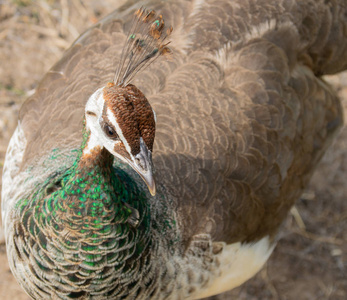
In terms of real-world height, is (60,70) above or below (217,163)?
above

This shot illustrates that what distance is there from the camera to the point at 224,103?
2.82m

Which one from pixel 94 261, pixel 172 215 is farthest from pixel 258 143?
pixel 94 261

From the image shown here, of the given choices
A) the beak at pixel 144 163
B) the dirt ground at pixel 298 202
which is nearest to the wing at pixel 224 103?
the beak at pixel 144 163

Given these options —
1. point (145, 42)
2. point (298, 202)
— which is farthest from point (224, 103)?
point (298, 202)

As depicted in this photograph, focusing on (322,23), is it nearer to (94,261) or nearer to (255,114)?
(255,114)

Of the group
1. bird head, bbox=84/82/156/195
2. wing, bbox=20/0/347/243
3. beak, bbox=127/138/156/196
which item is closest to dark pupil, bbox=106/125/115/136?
bird head, bbox=84/82/156/195

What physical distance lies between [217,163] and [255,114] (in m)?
0.38

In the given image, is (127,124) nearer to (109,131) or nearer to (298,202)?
(109,131)

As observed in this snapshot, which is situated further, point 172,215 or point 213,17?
point 213,17

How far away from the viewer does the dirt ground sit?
12.8ft

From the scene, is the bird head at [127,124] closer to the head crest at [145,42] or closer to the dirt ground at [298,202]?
the head crest at [145,42]

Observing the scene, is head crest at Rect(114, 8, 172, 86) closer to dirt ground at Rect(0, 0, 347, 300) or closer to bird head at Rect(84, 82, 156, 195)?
bird head at Rect(84, 82, 156, 195)

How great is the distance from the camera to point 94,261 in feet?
7.55

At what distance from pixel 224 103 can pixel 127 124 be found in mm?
995
